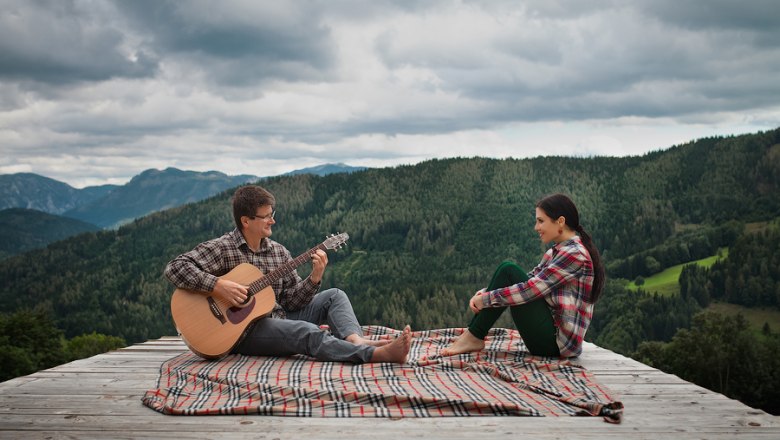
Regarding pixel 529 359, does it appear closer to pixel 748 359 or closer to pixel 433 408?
pixel 433 408

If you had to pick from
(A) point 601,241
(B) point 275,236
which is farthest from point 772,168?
(B) point 275,236

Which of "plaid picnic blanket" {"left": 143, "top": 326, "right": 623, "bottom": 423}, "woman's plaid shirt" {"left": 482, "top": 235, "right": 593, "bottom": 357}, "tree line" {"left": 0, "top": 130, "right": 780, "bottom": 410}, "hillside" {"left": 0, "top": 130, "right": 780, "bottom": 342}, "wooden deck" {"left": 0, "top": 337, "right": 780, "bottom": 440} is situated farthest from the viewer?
"hillside" {"left": 0, "top": 130, "right": 780, "bottom": 342}

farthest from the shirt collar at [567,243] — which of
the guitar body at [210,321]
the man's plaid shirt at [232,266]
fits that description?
the guitar body at [210,321]

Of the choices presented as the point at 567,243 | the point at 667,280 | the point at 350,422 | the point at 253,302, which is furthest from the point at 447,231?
the point at 350,422

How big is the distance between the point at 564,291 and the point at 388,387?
6.07 feet

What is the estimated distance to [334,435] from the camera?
3.95m

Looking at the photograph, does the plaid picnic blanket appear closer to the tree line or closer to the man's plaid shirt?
the man's plaid shirt

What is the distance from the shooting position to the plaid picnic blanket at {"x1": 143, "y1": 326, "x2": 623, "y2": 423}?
4406 millimetres

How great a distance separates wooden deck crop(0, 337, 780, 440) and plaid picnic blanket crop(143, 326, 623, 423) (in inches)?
4.5

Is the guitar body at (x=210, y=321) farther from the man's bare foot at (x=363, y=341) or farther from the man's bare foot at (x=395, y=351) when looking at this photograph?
the man's bare foot at (x=395, y=351)

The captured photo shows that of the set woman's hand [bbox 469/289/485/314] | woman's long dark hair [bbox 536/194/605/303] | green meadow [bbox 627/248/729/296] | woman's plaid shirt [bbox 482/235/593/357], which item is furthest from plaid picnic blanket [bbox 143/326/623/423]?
green meadow [bbox 627/248/729/296]

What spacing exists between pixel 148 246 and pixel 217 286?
12241cm

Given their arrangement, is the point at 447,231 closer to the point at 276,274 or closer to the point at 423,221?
the point at 423,221

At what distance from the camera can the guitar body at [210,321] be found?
593 cm
